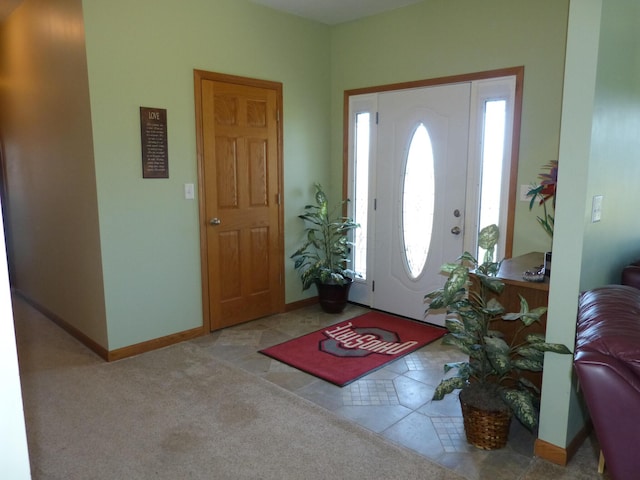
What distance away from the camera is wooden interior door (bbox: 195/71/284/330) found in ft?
12.3

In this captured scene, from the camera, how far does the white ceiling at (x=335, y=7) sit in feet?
12.6

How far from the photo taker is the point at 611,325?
1.57 meters

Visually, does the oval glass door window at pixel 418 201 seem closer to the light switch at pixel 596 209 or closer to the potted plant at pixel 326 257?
the potted plant at pixel 326 257

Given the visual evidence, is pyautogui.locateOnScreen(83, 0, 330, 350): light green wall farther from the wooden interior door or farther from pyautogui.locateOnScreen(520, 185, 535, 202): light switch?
pyautogui.locateOnScreen(520, 185, 535, 202): light switch

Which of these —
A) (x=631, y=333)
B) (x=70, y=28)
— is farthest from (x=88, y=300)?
(x=631, y=333)

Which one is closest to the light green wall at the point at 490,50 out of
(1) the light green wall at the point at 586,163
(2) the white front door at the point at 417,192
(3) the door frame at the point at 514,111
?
(3) the door frame at the point at 514,111

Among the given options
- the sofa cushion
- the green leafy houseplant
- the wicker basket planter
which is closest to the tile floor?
the wicker basket planter

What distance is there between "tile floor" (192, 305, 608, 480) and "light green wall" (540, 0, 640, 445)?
171 millimetres

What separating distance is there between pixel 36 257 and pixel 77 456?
2.80 metres

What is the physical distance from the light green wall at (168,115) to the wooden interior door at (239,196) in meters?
0.10

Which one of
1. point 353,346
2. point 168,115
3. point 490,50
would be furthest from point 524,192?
point 168,115

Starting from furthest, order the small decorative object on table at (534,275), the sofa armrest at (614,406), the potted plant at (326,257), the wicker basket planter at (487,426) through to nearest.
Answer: the potted plant at (326,257) → the small decorative object on table at (534,275) → the wicker basket planter at (487,426) → the sofa armrest at (614,406)

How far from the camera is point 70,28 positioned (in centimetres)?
318

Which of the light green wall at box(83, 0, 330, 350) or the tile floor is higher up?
the light green wall at box(83, 0, 330, 350)
